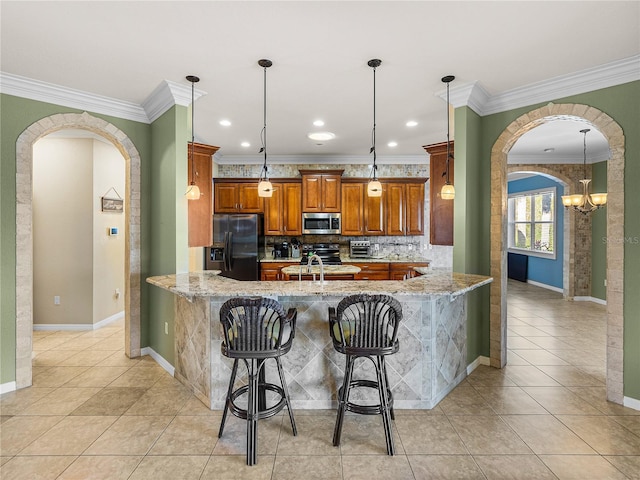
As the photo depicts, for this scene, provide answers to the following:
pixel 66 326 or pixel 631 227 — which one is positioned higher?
pixel 631 227

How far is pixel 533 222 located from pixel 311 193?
6.00 m

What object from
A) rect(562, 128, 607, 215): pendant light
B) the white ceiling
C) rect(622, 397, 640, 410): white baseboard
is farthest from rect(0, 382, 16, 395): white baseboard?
rect(562, 128, 607, 215): pendant light

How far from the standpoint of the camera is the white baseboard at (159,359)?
11.1ft

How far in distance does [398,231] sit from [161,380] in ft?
14.2

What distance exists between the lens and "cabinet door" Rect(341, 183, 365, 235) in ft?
20.3

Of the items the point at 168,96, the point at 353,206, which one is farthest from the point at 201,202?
the point at 353,206

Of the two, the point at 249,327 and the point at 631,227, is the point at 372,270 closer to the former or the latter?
the point at 631,227

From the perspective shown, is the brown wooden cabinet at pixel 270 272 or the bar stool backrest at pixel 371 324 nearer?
the bar stool backrest at pixel 371 324

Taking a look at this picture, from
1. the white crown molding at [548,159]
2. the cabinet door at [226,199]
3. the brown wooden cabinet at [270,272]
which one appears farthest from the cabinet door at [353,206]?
the white crown molding at [548,159]

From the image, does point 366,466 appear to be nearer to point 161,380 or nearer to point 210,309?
point 210,309

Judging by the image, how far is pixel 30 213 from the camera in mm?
3180

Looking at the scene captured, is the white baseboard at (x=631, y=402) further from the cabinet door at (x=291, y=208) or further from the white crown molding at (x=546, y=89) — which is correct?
the cabinet door at (x=291, y=208)

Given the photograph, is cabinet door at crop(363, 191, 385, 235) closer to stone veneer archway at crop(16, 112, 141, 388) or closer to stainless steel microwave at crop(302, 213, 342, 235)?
stainless steel microwave at crop(302, 213, 342, 235)

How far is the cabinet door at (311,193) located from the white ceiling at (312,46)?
231 cm
